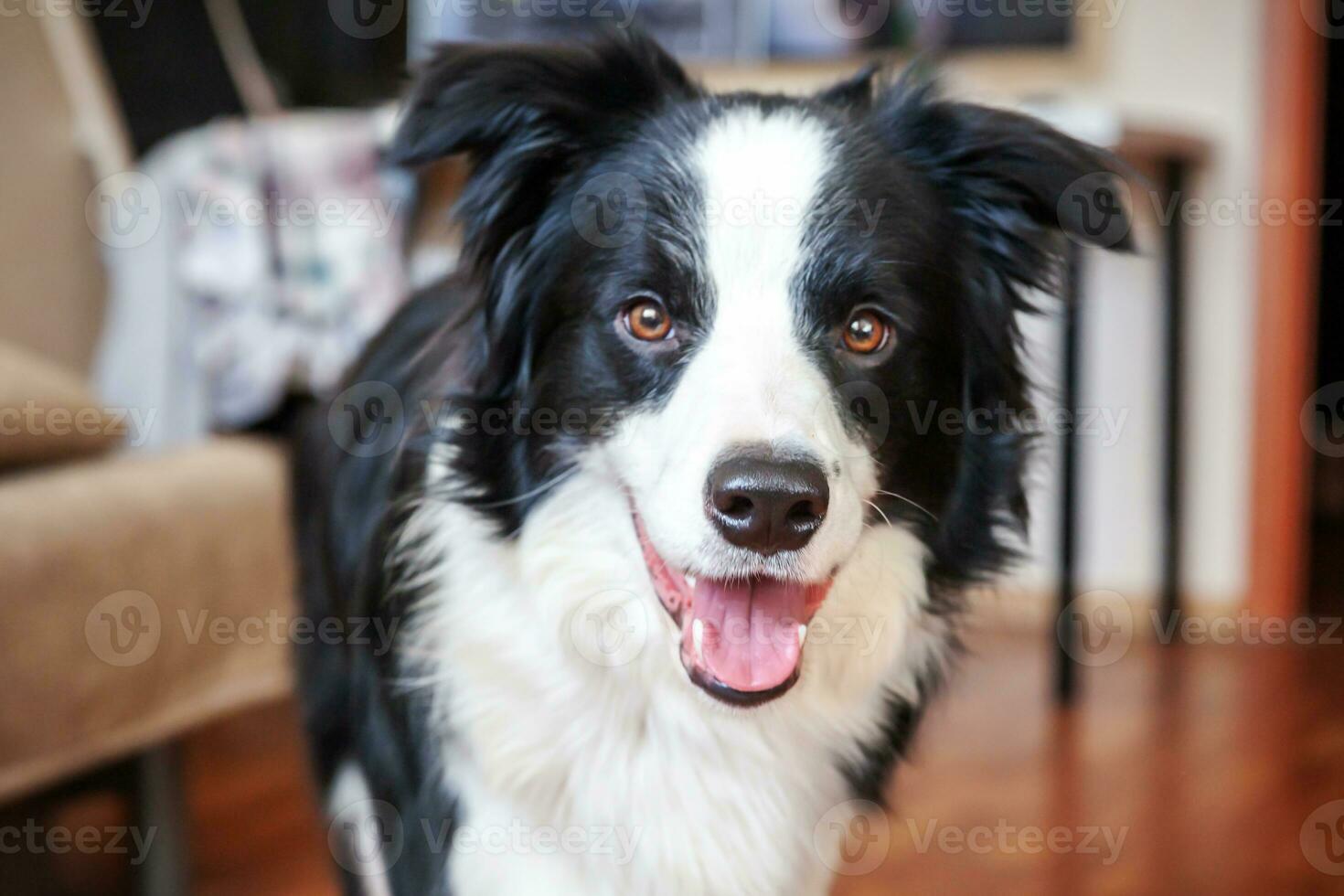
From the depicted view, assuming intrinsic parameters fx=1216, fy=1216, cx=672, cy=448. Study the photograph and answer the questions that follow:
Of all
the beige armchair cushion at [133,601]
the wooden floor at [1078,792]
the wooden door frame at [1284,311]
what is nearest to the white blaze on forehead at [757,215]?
the wooden floor at [1078,792]

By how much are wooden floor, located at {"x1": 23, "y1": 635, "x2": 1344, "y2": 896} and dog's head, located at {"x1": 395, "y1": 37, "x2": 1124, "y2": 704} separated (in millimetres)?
541

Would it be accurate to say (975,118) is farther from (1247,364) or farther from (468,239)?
(1247,364)

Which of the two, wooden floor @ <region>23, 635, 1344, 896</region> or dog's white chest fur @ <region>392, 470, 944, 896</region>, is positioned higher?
dog's white chest fur @ <region>392, 470, 944, 896</region>

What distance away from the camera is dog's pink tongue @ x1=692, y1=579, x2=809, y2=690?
1.37m

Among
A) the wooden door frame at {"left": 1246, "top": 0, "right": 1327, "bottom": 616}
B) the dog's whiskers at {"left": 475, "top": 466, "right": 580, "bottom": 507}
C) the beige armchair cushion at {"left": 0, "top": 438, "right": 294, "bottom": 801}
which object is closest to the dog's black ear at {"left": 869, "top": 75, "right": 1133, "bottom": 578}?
the dog's whiskers at {"left": 475, "top": 466, "right": 580, "bottom": 507}

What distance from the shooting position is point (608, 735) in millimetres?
1518

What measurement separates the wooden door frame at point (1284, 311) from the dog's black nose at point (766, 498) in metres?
3.25

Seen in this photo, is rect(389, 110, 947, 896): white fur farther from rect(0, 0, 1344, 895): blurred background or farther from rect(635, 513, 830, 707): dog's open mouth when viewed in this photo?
rect(0, 0, 1344, 895): blurred background

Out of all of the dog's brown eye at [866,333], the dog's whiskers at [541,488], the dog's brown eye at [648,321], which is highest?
the dog's brown eye at [648,321]

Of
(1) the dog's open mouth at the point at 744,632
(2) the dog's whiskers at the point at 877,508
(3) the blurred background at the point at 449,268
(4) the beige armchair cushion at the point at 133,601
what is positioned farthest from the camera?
(3) the blurred background at the point at 449,268

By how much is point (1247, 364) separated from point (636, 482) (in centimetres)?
327

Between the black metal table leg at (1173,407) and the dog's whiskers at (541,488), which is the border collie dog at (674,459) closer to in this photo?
the dog's whiskers at (541,488)

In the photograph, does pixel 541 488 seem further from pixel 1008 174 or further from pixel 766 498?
pixel 1008 174

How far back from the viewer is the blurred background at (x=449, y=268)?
199cm
